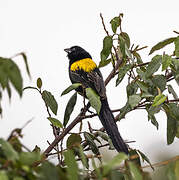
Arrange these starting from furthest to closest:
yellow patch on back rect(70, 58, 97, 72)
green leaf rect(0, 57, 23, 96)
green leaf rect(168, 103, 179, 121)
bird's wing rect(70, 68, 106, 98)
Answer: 1. yellow patch on back rect(70, 58, 97, 72)
2. bird's wing rect(70, 68, 106, 98)
3. green leaf rect(168, 103, 179, 121)
4. green leaf rect(0, 57, 23, 96)

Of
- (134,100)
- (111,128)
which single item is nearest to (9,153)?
(134,100)

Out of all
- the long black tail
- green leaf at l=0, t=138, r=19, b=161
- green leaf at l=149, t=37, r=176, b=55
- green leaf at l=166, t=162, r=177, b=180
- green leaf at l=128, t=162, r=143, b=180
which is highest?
green leaf at l=149, t=37, r=176, b=55

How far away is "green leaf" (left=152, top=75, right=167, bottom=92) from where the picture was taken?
6.41ft

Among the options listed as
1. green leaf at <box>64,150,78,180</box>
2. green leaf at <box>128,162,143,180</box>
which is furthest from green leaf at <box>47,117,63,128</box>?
green leaf at <box>128,162,143,180</box>

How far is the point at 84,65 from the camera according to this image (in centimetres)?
339

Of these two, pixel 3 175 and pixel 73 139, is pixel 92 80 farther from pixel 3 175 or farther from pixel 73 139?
pixel 3 175

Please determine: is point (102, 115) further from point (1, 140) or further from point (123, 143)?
point (1, 140)

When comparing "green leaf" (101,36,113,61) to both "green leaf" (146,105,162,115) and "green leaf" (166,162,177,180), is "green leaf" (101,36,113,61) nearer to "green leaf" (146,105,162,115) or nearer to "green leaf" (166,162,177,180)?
"green leaf" (146,105,162,115)

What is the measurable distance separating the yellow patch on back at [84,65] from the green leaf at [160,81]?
4.08 ft

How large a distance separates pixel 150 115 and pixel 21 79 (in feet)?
2.68

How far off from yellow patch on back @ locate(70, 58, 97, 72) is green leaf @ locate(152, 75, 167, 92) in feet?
4.08

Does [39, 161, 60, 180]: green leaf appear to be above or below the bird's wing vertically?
above

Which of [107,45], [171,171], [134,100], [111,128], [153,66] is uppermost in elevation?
[107,45]

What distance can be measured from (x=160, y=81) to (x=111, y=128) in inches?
19.2
